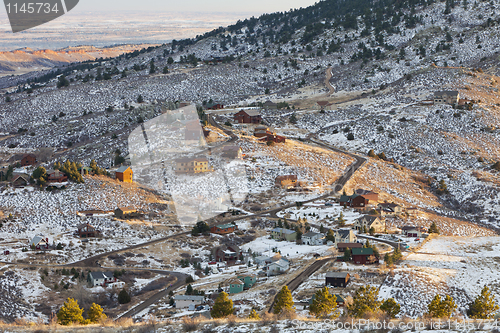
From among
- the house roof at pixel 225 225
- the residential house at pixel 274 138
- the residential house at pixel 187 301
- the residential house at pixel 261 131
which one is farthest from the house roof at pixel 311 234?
the residential house at pixel 261 131

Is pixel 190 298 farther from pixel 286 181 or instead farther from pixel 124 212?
pixel 286 181

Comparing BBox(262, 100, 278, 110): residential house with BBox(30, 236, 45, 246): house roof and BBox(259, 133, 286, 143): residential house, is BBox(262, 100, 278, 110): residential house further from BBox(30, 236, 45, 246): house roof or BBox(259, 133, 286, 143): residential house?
BBox(30, 236, 45, 246): house roof

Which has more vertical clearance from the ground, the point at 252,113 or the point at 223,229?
the point at 252,113

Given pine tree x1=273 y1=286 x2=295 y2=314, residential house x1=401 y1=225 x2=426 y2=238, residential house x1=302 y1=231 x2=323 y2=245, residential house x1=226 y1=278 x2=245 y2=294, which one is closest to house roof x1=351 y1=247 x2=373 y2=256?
residential house x1=302 y1=231 x2=323 y2=245

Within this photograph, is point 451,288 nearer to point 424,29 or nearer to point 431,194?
point 431,194

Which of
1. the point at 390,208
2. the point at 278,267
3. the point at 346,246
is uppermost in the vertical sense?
the point at 278,267

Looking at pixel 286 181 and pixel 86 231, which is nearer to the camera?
pixel 86 231

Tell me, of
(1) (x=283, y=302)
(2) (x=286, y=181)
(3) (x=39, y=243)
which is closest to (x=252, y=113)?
(2) (x=286, y=181)
